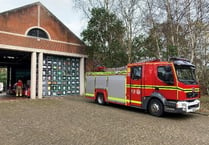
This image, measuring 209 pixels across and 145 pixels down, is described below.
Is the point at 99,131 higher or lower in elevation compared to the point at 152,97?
lower

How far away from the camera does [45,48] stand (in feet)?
53.7

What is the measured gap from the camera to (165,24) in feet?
50.3

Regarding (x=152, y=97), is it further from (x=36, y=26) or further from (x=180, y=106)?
(x=36, y=26)

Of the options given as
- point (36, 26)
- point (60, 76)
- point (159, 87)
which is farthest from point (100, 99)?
point (36, 26)

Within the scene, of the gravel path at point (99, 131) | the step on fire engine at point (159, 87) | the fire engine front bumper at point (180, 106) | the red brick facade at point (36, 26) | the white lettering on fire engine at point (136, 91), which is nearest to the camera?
the gravel path at point (99, 131)

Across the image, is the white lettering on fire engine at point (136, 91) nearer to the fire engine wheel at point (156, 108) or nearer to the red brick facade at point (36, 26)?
the fire engine wheel at point (156, 108)

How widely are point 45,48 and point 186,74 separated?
11.2 meters

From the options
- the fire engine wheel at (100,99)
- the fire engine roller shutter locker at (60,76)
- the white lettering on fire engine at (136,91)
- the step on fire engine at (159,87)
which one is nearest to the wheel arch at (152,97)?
the step on fire engine at (159,87)

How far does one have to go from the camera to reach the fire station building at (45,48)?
14820 millimetres

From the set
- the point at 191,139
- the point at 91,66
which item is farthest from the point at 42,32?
the point at 191,139

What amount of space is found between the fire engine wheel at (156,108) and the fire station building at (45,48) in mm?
9737

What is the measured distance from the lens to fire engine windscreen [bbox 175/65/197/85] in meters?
9.05

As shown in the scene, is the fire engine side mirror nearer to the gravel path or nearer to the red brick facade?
the gravel path

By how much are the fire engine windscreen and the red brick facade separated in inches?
432
